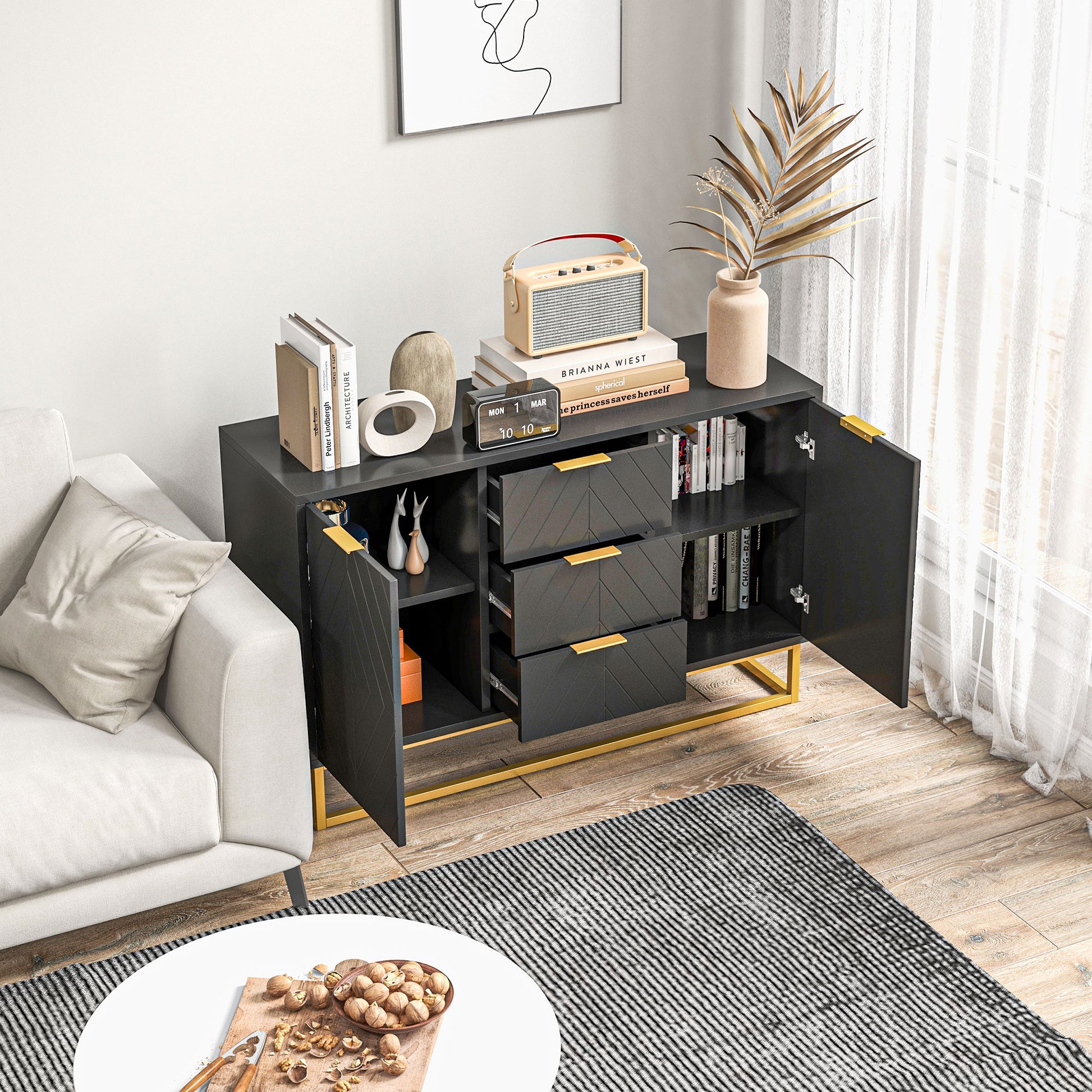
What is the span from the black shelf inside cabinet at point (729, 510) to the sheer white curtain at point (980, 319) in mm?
324

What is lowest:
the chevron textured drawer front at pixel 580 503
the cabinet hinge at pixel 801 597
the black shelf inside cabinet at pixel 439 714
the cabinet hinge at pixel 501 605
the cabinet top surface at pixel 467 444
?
the black shelf inside cabinet at pixel 439 714

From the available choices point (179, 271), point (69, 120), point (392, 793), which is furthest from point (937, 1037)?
point (69, 120)

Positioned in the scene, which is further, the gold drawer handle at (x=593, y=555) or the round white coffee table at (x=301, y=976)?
the gold drawer handle at (x=593, y=555)

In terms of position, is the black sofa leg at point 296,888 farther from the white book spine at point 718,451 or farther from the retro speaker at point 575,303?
the white book spine at point 718,451

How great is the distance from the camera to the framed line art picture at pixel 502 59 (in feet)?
10.1

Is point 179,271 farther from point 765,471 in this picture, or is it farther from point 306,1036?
point 306,1036

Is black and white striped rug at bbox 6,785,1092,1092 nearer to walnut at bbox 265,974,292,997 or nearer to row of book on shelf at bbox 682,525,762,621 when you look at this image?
row of book on shelf at bbox 682,525,762,621

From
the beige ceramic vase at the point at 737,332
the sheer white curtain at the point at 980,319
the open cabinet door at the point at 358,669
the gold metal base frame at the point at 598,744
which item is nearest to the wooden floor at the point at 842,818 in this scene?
the gold metal base frame at the point at 598,744

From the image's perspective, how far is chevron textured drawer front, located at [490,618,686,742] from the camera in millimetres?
2961

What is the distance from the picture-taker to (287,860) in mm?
2719

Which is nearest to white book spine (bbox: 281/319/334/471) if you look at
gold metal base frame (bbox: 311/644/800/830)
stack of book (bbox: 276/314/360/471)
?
stack of book (bbox: 276/314/360/471)

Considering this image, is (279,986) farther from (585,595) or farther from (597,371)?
(597,371)

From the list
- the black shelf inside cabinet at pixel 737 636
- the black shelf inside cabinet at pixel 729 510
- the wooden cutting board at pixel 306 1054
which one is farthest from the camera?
the black shelf inside cabinet at pixel 737 636

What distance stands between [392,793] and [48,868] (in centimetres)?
57
